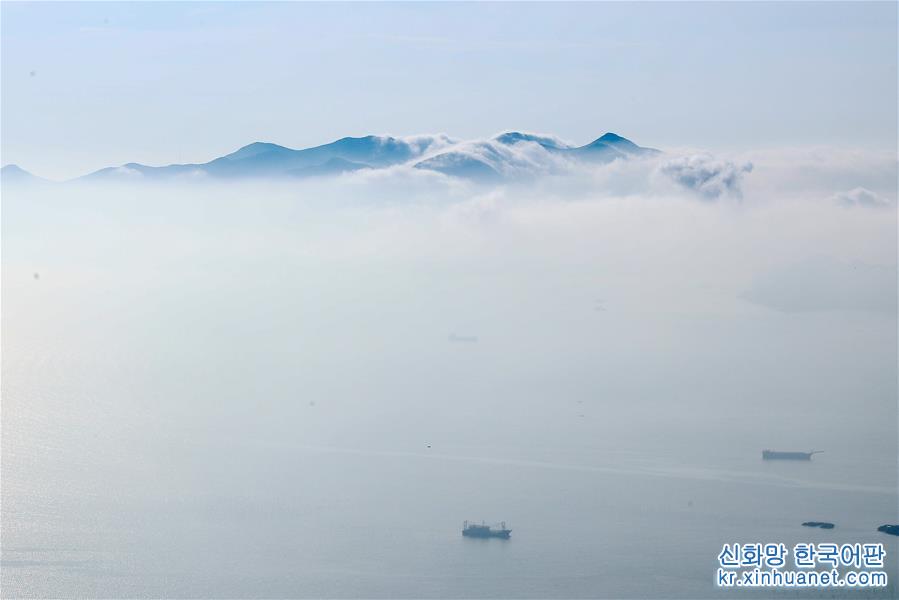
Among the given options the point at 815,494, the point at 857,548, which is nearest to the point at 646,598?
the point at 857,548

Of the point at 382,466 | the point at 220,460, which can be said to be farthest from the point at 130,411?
the point at 382,466

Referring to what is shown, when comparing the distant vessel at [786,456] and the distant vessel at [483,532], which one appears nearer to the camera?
the distant vessel at [483,532]

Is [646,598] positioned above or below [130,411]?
below

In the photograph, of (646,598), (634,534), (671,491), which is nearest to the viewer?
(646,598)

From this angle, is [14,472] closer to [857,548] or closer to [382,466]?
[382,466]

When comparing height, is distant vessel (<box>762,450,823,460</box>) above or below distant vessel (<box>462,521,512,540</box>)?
above

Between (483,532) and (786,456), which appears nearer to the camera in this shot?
(483,532)

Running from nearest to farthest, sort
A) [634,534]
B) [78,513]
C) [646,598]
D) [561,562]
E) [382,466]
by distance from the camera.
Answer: [646,598]
[561,562]
[634,534]
[78,513]
[382,466]

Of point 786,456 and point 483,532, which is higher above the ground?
point 786,456

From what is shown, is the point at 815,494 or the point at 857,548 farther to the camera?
the point at 815,494

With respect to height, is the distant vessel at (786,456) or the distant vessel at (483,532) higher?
the distant vessel at (786,456)

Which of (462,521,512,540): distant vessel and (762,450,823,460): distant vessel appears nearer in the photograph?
(462,521,512,540): distant vessel
